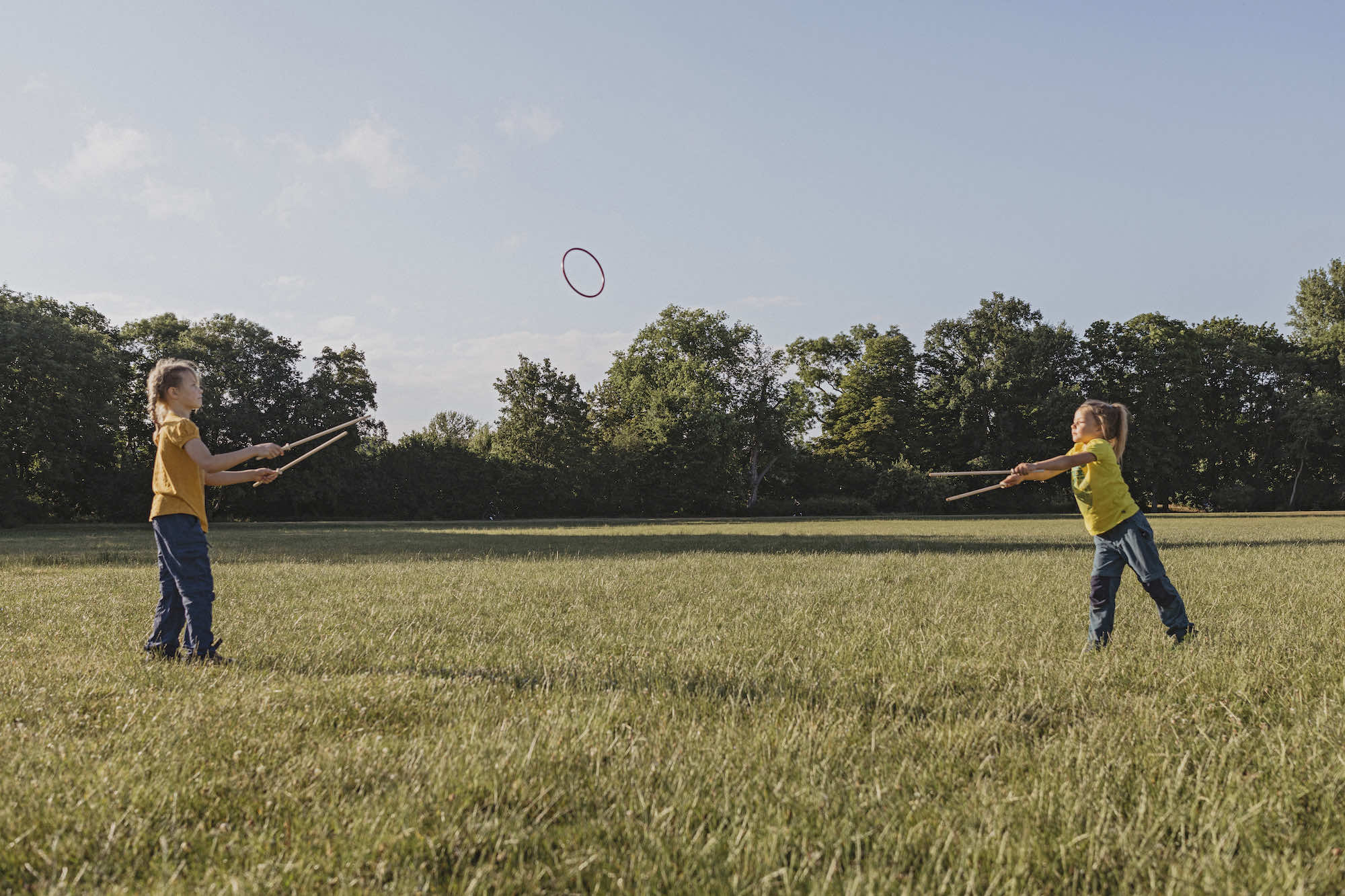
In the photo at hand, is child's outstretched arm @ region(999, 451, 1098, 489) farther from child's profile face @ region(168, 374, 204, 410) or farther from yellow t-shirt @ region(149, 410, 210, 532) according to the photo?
child's profile face @ region(168, 374, 204, 410)

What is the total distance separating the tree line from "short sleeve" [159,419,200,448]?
36813 mm

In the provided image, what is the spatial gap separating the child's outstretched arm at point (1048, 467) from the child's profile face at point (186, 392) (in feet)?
19.1

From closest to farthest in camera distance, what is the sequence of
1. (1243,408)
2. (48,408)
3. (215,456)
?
(215,456) < (48,408) < (1243,408)

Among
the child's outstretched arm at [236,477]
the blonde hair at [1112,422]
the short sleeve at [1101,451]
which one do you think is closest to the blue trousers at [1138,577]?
the short sleeve at [1101,451]

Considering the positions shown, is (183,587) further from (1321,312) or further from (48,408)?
(1321,312)

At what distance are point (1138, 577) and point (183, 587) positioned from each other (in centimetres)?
688

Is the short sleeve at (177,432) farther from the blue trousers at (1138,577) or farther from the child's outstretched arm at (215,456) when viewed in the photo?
the blue trousers at (1138,577)

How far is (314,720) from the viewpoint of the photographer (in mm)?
3607

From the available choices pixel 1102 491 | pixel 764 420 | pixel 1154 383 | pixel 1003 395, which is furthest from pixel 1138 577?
pixel 1154 383

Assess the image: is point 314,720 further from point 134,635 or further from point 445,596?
point 445,596

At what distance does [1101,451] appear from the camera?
620 centimetres

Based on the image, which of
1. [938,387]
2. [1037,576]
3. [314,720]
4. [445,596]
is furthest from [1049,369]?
[314,720]

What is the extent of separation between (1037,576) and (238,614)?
30.8 feet

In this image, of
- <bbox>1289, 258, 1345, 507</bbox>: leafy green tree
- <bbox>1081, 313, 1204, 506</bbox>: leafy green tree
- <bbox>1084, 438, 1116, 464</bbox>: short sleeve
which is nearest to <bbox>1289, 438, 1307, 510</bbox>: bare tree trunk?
<bbox>1289, 258, 1345, 507</bbox>: leafy green tree
